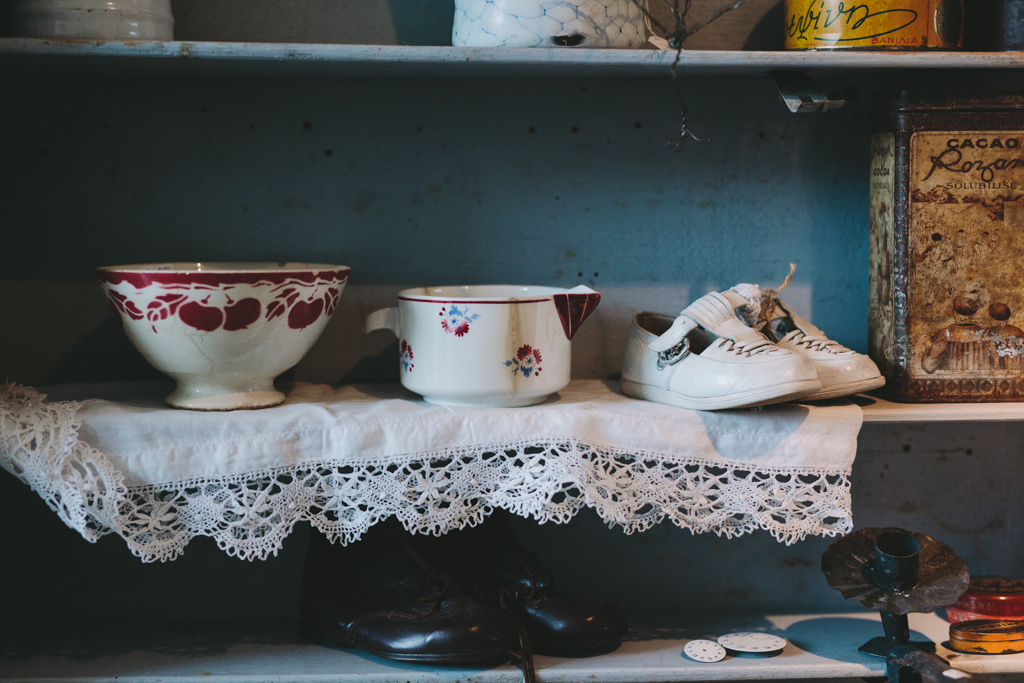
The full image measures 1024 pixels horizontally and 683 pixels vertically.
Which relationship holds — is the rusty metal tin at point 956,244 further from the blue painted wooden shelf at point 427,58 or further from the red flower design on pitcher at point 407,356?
the red flower design on pitcher at point 407,356

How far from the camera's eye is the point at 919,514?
1160 mm

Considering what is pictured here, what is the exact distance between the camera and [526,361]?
0.87m

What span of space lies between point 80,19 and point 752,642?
105 cm

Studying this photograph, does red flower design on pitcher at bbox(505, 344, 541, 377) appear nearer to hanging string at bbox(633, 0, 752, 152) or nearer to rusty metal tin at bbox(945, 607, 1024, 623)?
hanging string at bbox(633, 0, 752, 152)

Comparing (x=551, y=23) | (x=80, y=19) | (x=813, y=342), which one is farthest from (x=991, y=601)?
(x=80, y=19)

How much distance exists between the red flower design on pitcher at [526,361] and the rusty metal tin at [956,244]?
0.45 meters

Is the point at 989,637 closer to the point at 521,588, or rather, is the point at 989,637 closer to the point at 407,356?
the point at 521,588

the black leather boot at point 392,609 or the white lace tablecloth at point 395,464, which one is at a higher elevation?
the white lace tablecloth at point 395,464

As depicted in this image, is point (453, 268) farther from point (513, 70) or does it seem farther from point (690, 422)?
point (690, 422)

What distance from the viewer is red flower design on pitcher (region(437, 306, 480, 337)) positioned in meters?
0.85

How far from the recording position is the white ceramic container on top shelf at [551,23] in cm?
85

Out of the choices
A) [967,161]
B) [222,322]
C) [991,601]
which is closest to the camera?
[222,322]

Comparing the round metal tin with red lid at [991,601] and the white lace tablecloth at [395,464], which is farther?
the round metal tin with red lid at [991,601]

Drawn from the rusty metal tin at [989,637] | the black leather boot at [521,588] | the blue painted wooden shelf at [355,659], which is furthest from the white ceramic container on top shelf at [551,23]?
the rusty metal tin at [989,637]
